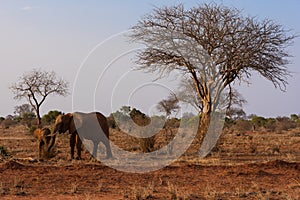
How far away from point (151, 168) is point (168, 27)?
6631 mm

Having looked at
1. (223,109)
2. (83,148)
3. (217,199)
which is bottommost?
(217,199)

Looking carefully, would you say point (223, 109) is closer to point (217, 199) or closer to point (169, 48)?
point (169, 48)

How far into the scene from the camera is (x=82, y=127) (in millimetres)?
16734

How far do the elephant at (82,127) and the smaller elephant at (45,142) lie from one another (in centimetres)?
26

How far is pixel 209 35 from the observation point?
17250 millimetres

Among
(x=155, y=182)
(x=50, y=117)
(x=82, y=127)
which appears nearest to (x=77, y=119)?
(x=82, y=127)

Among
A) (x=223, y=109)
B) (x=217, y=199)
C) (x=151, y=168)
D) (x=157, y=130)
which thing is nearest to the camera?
(x=217, y=199)

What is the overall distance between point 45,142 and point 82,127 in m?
1.58

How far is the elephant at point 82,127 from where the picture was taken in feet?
52.9

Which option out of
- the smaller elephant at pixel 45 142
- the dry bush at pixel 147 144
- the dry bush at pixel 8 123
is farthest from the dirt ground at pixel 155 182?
the dry bush at pixel 8 123

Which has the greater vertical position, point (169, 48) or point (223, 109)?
point (169, 48)

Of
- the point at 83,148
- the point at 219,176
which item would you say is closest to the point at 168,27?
the point at 83,148

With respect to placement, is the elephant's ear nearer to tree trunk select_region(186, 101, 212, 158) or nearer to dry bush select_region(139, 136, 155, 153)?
dry bush select_region(139, 136, 155, 153)

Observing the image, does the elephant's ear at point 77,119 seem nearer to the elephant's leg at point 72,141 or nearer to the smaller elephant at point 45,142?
the elephant's leg at point 72,141
